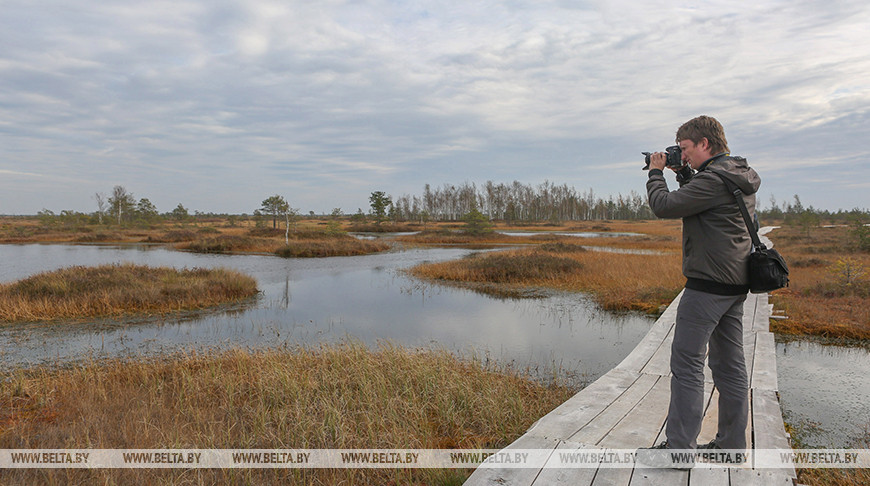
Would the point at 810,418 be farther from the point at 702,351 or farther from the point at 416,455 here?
the point at 416,455

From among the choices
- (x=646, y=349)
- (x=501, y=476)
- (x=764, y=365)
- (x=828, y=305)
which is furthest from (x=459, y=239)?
(x=501, y=476)

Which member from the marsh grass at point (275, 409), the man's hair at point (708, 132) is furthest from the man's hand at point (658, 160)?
the marsh grass at point (275, 409)

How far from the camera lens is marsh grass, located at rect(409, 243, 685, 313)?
1283cm

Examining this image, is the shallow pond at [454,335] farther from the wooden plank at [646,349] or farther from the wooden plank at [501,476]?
the wooden plank at [501,476]

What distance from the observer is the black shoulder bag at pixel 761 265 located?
250 centimetres

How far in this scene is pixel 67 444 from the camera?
13.1 ft

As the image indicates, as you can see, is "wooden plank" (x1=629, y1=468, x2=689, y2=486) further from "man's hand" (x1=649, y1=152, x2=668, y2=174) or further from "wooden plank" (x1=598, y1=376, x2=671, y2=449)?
"man's hand" (x1=649, y1=152, x2=668, y2=174)

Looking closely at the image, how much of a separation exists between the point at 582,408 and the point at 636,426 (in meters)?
0.47

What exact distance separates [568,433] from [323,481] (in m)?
1.93

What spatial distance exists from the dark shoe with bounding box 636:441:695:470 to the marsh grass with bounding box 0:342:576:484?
127cm

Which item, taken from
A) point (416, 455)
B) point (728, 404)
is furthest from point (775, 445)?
point (416, 455)

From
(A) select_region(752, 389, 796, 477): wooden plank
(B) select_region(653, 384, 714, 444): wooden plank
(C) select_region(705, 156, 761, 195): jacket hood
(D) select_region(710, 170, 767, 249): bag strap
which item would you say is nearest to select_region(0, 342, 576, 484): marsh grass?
(B) select_region(653, 384, 714, 444): wooden plank

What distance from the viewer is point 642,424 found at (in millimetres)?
3514

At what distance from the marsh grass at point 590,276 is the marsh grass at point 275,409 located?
784cm
